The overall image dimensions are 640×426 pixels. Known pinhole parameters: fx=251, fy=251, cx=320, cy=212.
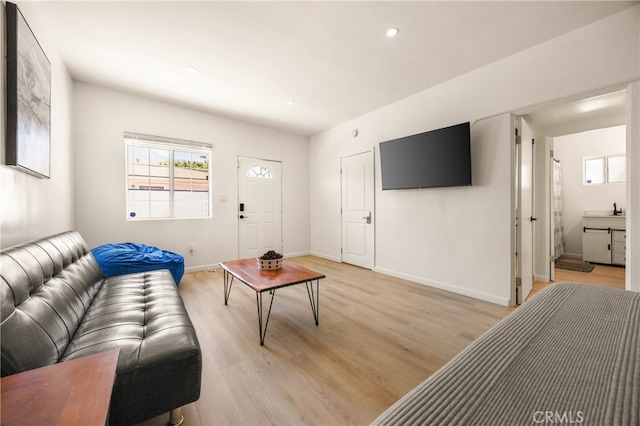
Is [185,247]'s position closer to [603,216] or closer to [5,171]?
[5,171]

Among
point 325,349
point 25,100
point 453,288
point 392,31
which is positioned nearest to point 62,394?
point 325,349

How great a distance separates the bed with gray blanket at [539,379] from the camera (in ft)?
1.55

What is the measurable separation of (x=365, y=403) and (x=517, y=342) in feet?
3.42

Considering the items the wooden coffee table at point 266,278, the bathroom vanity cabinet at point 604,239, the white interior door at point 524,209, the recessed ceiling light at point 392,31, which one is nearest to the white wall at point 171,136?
the wooden coffee table at point 266,278

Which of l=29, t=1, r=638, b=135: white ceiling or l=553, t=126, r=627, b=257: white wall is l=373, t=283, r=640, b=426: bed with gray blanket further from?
l=553, t=126, r=627, b=257: white wall

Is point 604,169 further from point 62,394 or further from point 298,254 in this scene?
point 62,394

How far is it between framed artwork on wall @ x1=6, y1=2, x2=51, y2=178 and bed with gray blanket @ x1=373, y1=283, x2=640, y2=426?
2401mm

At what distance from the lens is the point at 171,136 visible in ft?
13.3

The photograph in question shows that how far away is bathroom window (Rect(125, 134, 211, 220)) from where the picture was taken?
3818 mm

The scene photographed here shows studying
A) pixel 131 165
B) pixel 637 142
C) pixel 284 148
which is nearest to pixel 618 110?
pixel 637 142

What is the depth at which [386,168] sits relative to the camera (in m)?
3.85

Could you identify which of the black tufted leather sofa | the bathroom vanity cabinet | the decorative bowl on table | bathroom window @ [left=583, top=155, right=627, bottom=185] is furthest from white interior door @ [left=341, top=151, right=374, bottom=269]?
bathroom window @ [left=583, top=155, right=627, bottom=185]

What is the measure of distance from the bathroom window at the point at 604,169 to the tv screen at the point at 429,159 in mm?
4156

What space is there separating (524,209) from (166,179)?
16.4ft
